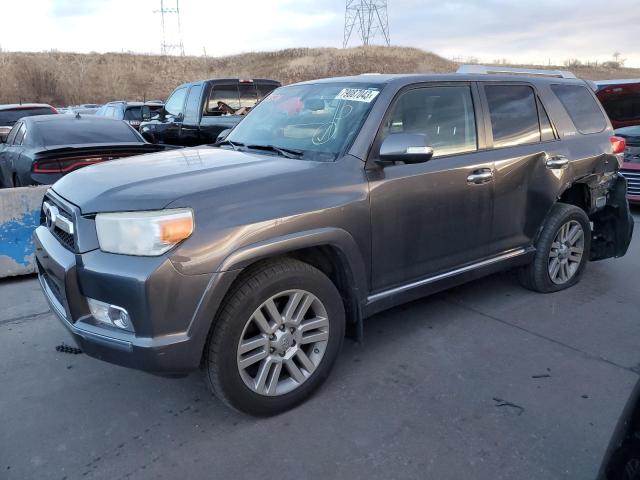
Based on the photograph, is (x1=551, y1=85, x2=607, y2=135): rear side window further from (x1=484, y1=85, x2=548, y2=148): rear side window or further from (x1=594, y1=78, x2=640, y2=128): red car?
(x1=594, y1=78, x2=640, y2=128): red car

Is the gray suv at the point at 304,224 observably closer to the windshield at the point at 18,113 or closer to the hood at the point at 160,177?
the hood at the point at 160,177

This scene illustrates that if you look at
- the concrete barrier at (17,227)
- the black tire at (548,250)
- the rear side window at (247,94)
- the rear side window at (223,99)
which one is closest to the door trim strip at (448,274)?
the black tire at (548,250)

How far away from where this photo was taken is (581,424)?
9.67 ft

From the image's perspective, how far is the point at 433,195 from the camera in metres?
3.62

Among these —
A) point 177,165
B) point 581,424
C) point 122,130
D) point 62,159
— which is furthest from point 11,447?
point 122,130

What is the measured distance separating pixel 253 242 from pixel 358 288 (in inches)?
32.8

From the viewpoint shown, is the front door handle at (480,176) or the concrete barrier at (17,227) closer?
the front door handle at (480,176)

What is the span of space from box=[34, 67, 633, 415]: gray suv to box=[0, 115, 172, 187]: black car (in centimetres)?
280

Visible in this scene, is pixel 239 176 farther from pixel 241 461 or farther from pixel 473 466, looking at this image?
pixel 473 466

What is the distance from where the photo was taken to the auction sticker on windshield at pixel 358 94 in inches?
140

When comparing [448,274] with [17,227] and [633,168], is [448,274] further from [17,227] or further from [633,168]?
[633,168]

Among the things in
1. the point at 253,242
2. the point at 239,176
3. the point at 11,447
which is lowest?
the point at 11,447

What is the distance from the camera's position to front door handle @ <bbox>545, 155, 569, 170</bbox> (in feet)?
→ 14.7

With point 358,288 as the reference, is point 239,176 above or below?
above
